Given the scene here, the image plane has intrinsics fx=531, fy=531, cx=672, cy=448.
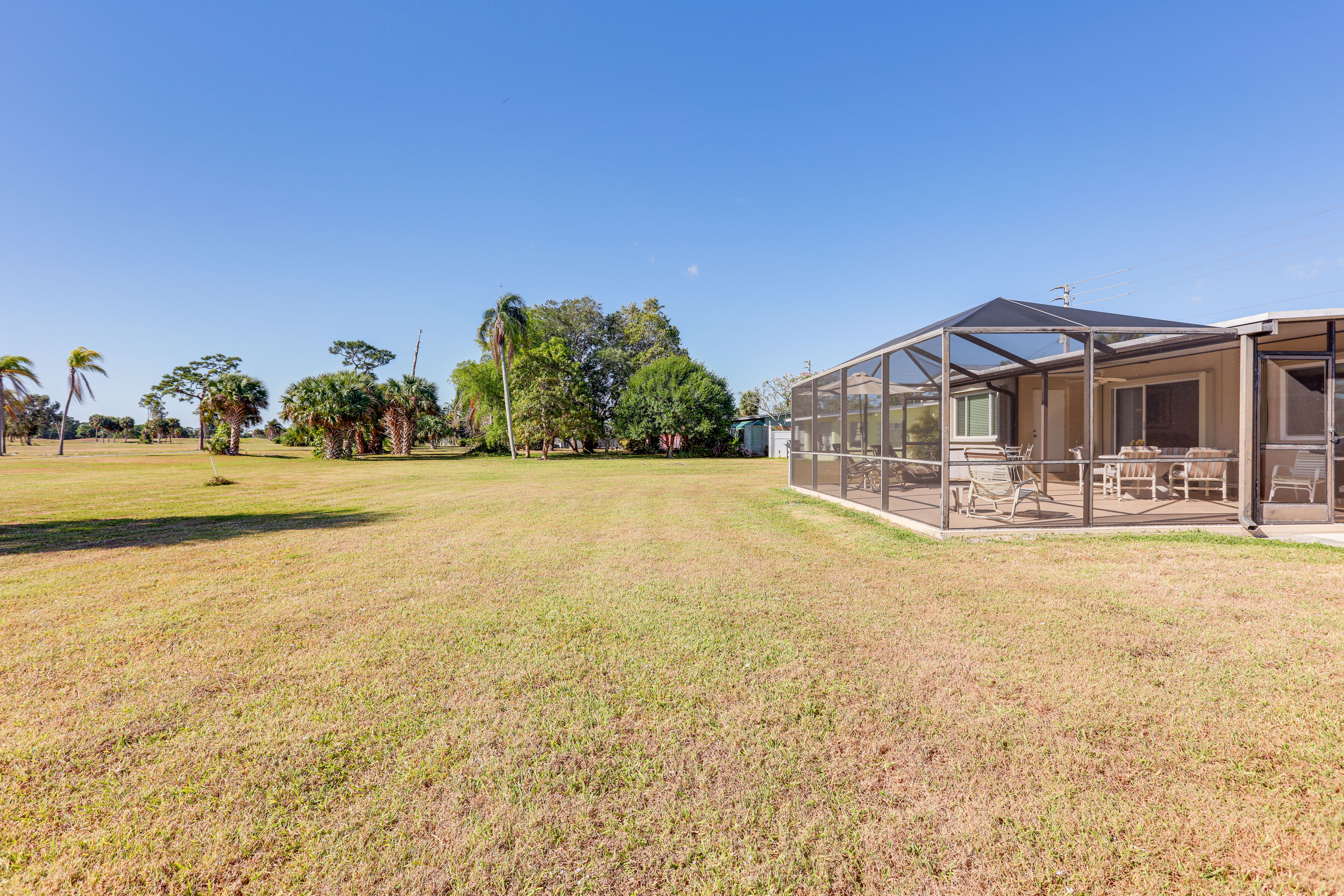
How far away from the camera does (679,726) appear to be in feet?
8.84

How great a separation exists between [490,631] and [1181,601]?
226 inches

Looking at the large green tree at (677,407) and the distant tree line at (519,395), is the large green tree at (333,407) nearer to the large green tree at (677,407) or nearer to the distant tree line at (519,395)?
the distant tree line at (519,395)

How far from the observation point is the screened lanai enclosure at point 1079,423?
7117 mm

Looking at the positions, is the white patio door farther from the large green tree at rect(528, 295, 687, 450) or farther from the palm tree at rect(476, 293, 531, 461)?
the large green tree at rect(528, 295, 687, 450)

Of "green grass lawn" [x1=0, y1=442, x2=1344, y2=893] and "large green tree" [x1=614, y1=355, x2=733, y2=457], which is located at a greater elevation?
"large green tree" [x1=614, y1=355, x2=733, y2=457]

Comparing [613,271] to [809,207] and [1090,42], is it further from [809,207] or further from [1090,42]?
[1090,42]

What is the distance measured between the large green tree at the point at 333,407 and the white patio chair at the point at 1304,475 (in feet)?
117

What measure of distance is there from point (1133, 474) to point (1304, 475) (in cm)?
218

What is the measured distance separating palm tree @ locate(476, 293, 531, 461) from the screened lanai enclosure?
22.7 meters

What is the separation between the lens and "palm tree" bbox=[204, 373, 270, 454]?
34.0 meters

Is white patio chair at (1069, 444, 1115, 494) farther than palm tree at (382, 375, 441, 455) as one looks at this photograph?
No

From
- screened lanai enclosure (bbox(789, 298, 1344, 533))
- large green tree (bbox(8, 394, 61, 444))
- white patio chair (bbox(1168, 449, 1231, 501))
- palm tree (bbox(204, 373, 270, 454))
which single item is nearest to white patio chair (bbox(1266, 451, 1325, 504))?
screened lanai enclosure (bbox(789, 298, 1344, 533))

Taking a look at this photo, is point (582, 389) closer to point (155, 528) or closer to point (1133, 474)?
point (155, 528)

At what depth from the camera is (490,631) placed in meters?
4.04
